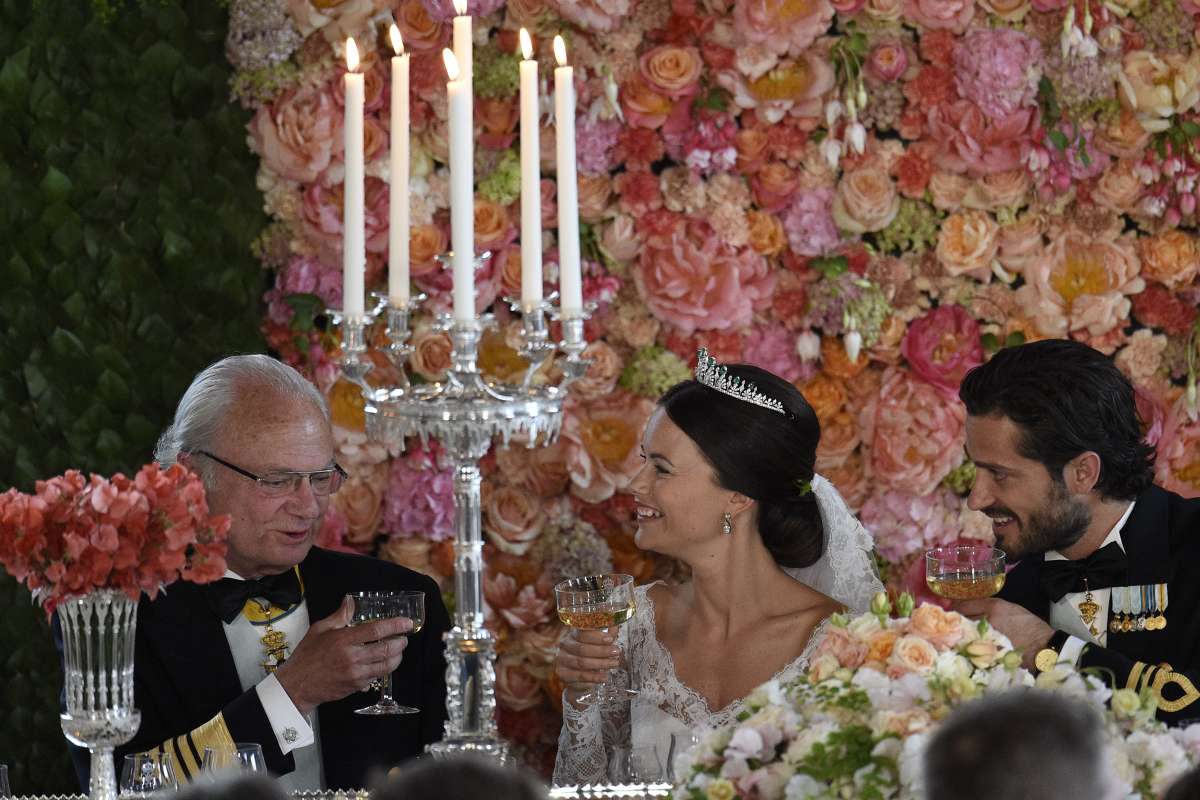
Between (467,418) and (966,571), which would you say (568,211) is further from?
(966,571)

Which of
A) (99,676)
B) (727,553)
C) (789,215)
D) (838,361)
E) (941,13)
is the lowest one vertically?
(99,676)

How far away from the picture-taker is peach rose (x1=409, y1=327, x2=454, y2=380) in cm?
474

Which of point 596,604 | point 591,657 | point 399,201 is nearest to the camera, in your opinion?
point 399,201

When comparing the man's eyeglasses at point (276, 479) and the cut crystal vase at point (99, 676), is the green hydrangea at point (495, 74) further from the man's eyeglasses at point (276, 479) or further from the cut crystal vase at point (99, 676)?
the cut crystal vase at point (99, 676)

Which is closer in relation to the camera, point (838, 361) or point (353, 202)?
point (353, 202)

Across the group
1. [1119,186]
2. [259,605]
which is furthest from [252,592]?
[1119,186]

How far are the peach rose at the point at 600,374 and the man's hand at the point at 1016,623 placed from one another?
160 centimetres

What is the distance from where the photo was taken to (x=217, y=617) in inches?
151

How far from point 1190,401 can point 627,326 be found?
1774mm

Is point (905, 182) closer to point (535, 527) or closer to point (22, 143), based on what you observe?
point (535, 527)

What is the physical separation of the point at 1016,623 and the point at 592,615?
0.96 metres

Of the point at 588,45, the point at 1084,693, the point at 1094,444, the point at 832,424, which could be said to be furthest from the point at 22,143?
the point at 1084,693

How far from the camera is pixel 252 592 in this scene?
3863 millimetres

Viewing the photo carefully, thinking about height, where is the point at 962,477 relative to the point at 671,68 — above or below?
below
